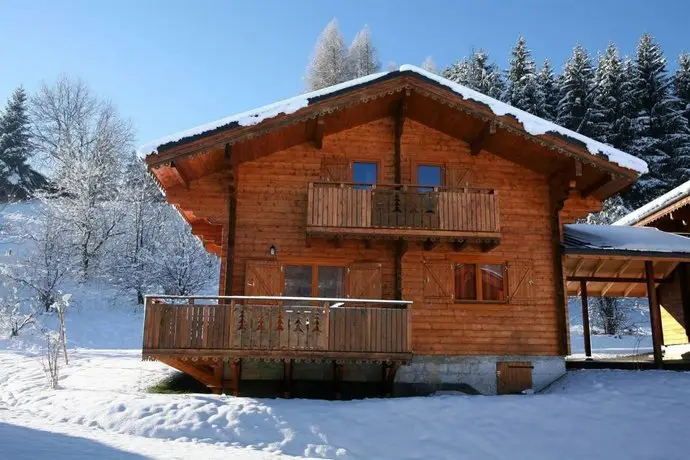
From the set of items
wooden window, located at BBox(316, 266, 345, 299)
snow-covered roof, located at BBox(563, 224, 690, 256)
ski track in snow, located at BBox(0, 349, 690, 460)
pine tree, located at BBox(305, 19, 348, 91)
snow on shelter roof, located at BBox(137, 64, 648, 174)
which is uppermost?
pine tree, located at BBox(305, 19, 348, 91)

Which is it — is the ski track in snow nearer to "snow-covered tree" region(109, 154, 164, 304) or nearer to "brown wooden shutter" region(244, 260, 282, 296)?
"brown wooden shutter" region(244, 260, 282, 296)

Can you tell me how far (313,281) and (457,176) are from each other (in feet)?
16.2

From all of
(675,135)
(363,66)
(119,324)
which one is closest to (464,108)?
(119,324)

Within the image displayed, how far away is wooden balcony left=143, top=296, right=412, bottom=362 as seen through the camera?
13695 mm

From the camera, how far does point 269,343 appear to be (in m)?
13.9

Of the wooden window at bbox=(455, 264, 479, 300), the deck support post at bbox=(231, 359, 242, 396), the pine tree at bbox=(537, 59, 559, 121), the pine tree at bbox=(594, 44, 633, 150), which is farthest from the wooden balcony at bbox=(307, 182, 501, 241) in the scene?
the pine tree at bbox=(537, 59, 559, 121)

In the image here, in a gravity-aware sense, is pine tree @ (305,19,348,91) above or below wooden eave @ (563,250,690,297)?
above

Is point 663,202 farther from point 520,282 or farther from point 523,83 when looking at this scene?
point 523,83

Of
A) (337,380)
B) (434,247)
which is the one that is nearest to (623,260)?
(434,247)

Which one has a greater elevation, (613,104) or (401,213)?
(613,104)

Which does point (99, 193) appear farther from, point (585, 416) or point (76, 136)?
point (585, 416)

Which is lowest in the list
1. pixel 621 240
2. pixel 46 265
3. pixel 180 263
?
Answer: pixel 621 240

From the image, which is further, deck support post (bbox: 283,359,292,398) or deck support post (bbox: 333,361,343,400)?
deck support post (bbox: 333,361,343,400)

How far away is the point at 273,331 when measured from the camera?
13938mm
